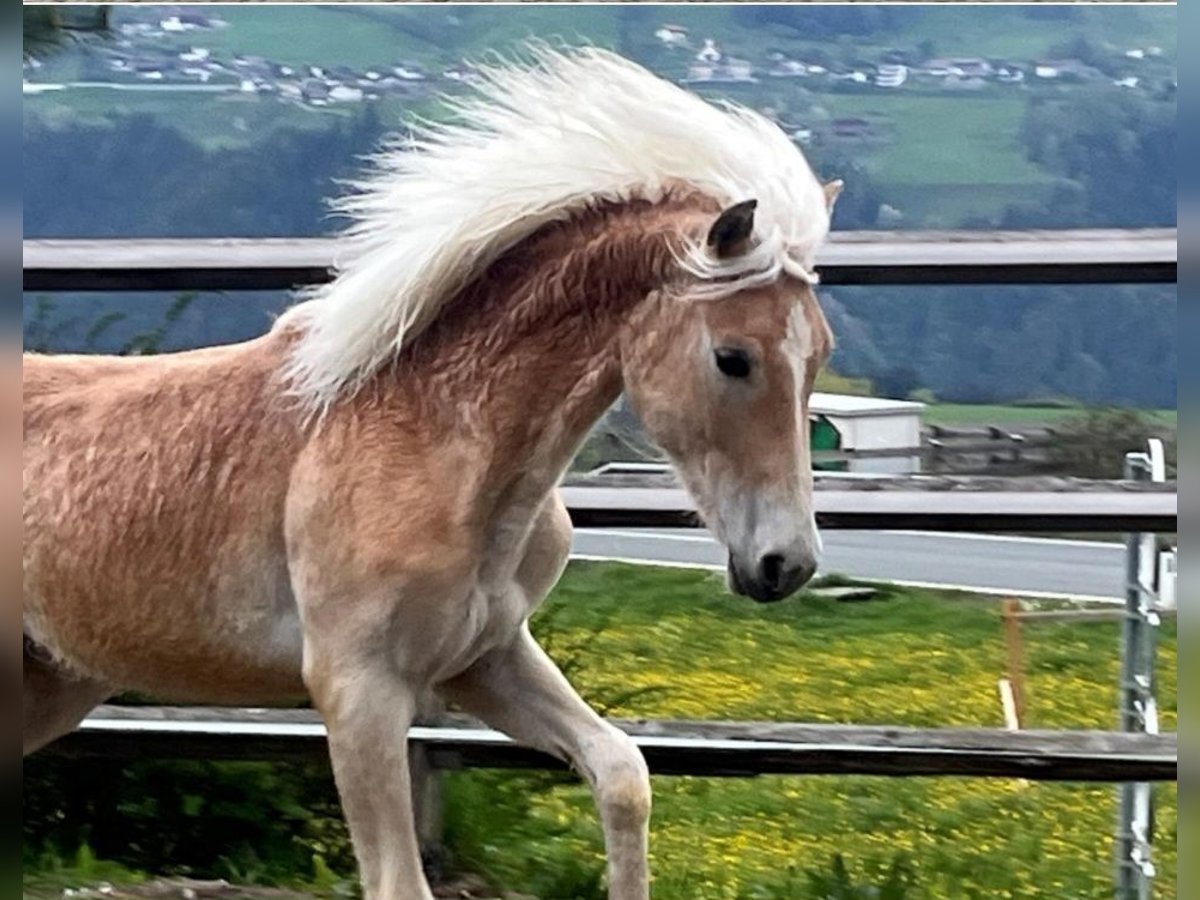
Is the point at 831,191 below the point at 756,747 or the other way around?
the other way around

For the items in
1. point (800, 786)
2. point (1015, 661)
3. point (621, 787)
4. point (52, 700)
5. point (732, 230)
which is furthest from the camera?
point (1015, 661)

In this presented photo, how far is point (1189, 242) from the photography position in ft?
4.11

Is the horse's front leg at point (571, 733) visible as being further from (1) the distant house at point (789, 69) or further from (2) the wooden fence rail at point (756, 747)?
(1) the distant house at point (789, 69)

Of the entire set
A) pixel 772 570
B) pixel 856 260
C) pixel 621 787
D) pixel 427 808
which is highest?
pixel 856 260

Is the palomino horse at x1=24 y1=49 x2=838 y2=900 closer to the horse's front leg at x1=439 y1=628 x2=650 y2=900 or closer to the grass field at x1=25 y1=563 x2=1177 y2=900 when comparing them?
the horse's front leg at x1=439 y1=628 x2=650 y2=900

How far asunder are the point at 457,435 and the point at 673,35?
74.3 inches

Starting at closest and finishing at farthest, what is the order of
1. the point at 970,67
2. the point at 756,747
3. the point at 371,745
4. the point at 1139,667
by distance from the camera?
the point at 371,745 → the point at 756,747 → the point at 1139,667 → the point at 970,67

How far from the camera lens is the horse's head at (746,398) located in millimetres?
2223

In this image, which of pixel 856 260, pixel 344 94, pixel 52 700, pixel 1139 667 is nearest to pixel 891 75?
pixel 856 260

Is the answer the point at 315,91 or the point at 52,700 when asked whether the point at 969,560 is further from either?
the point at 52,700

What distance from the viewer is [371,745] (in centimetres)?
236

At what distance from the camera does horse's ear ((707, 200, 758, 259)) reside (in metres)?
2.21

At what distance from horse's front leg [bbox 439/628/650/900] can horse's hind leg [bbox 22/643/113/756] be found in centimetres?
61

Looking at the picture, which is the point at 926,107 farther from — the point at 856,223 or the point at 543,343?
the point at 543,343
